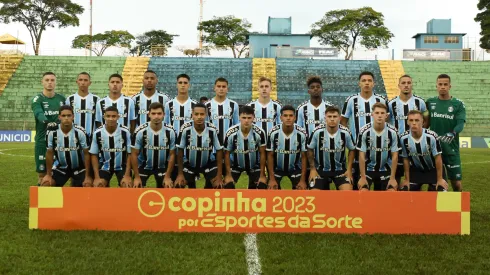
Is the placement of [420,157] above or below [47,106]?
below

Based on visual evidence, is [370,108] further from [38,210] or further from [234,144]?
[38,210]

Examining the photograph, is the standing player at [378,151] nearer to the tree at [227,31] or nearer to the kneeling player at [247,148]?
the kneeling player at [247,148]

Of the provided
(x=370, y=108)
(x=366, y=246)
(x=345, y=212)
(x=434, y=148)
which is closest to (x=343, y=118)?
(x=370, y=108)

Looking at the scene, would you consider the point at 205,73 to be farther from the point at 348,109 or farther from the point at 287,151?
the point at 287,151

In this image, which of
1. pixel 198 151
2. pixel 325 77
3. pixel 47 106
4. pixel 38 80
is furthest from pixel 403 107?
pixel 38 80

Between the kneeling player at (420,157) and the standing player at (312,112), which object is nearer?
the kneeling player at (420,157)

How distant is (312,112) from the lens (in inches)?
252

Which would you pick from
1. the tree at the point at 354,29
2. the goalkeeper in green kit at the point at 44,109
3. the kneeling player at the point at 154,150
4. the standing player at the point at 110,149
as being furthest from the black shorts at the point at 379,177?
the tree at the point at 354,29

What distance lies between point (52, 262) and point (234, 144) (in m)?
2.53

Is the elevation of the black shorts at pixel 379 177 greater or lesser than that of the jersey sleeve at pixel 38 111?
lesser

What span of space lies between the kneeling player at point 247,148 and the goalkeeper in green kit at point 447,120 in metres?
2.13

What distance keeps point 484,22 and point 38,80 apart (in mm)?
37003

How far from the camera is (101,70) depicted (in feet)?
101

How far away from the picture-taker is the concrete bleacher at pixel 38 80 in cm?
2664
